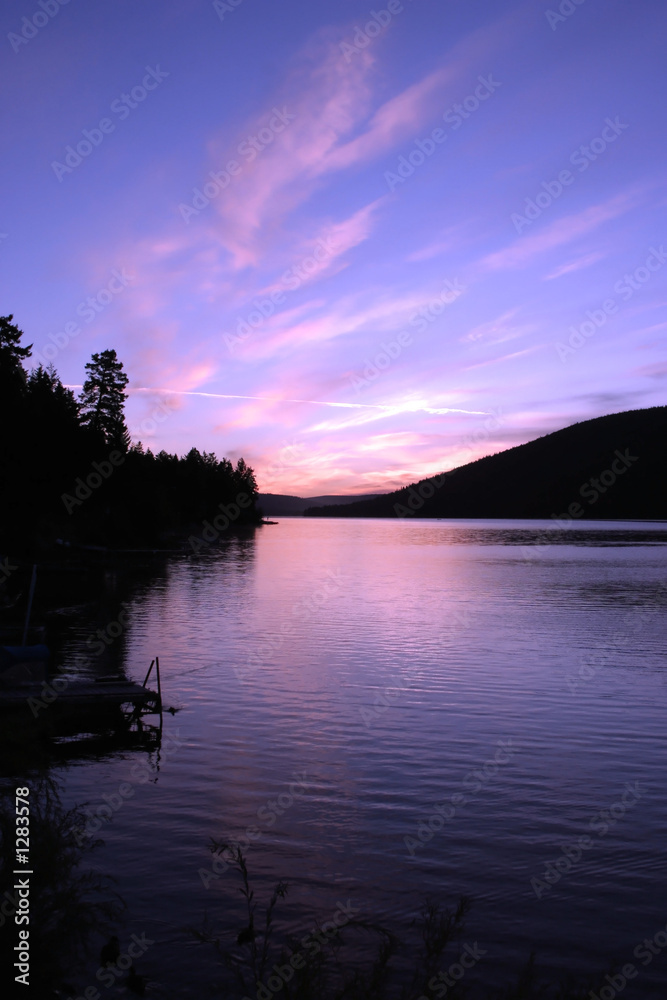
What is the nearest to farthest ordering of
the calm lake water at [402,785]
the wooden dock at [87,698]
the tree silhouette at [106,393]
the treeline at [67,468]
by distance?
the calm lake water at [402,785] → the wooden dock at [87,698] → the treeline at [67,468] → the tree silhouette at [106,393]

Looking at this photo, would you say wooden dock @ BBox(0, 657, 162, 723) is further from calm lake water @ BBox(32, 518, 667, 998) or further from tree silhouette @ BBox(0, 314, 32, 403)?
tree silhouette @ BBox(0, 314, 32, 403)

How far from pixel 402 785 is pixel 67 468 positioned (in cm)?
4861

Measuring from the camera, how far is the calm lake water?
39.5 ft

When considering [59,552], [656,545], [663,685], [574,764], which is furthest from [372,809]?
[656,545]

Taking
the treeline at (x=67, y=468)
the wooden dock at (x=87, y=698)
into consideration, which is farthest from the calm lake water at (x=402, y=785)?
the treeline at (x=67, y=468)

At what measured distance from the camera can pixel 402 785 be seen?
707 inches

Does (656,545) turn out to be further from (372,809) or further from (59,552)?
(372,809)

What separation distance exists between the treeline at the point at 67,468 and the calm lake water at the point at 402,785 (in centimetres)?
1676

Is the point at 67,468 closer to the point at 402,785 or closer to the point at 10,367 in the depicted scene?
the point at 10,367

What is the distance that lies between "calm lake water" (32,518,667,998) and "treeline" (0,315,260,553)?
16.8m

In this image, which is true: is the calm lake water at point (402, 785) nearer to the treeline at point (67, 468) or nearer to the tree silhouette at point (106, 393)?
the treeline at point (67, 468)

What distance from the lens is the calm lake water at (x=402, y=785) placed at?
12.1 m

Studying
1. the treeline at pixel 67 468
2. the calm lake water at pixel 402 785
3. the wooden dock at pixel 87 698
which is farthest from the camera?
the treeline at pixel 67 468

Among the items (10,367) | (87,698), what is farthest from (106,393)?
(87,698)
